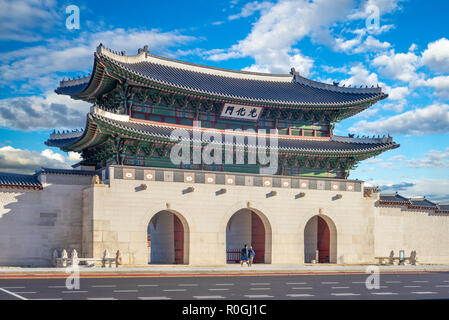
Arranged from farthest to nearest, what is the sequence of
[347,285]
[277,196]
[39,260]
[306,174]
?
[306,174] → [277,196] → [39,260] → [347,285]

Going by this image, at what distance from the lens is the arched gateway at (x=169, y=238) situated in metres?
36.0

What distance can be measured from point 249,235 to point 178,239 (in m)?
5.53

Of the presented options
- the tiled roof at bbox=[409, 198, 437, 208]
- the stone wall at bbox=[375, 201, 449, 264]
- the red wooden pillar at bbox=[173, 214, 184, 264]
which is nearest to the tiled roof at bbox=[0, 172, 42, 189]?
the red wooden pillar at bbox=[173, 214, 184, 264]

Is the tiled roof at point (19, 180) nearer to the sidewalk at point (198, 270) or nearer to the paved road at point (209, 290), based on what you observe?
the sidewalk at point (198, 270)

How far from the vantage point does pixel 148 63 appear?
40156 millimetres

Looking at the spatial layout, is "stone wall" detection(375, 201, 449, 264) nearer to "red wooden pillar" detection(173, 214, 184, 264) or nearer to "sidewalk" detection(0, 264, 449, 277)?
"sidewalk" detection(0, 264, 449, 277)

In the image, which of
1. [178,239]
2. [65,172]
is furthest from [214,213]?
[65,172]

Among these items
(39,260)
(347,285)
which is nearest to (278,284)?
(347,285)

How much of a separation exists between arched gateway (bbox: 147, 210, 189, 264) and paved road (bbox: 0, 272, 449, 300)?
33.2ft

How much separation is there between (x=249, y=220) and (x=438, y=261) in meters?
17.2

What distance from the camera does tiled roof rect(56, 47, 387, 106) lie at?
3784 centimetres

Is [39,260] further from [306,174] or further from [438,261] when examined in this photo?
[438,261]

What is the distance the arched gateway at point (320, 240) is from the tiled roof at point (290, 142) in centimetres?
507
